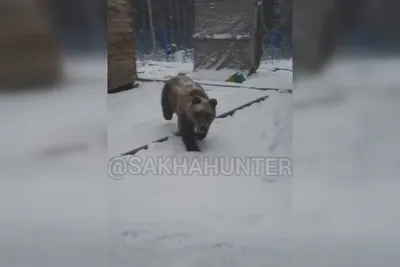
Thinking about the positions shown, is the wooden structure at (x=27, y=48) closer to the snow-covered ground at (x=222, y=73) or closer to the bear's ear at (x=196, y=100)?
the snow-covered ground at (x=222, y=73)

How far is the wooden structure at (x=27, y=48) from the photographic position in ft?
6.33

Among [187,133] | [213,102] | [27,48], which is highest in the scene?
[27,48]

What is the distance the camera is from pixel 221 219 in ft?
6.22

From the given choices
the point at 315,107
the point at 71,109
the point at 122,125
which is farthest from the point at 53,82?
the point at 315,107

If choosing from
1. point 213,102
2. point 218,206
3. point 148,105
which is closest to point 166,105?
point 148,105

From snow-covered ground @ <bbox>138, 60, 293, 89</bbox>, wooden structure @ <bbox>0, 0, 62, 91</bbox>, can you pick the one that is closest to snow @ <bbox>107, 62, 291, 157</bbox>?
snow-covered ground @ <bbox>138, 60, 293, 89</bbox>

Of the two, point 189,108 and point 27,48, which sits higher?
point 27,48

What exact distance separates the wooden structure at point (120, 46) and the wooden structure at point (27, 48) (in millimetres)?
204

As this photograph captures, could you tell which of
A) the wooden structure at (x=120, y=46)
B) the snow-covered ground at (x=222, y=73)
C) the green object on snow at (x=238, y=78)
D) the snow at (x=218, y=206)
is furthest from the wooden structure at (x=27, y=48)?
the green object on snow at (x=238, y=78)

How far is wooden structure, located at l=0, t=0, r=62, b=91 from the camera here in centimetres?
193

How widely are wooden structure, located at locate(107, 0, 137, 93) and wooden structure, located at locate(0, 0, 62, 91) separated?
0.20 metres

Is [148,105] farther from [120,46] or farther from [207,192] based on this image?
[207,192]

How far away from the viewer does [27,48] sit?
1939mm

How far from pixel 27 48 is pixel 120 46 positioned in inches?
13.8
